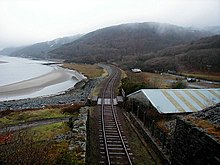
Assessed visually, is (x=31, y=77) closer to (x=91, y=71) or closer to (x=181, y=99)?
(x=91, y=71)

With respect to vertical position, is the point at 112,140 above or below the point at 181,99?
below

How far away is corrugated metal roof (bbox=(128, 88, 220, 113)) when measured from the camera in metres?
17.4

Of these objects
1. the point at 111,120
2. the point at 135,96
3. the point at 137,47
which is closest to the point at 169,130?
the point at 111,120

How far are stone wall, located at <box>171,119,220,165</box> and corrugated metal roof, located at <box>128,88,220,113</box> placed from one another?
652cm

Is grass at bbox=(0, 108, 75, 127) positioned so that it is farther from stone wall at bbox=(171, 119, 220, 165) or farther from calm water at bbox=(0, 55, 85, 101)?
calm water at bbox=(0, 55, 85, 101)

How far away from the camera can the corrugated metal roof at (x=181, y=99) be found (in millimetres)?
17359

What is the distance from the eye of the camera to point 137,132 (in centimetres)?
1625

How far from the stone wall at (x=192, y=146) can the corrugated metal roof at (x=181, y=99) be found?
6.52 m

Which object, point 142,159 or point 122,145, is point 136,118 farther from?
point 142,159

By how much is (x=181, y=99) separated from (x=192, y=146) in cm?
1023

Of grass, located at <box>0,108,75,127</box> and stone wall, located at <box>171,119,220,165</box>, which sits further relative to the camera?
grass, located at <box>0,108,75,127</box>

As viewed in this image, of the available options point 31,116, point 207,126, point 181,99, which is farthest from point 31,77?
point 207,126

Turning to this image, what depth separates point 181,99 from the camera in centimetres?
1875

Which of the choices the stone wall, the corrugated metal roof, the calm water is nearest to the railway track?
the stone wall
